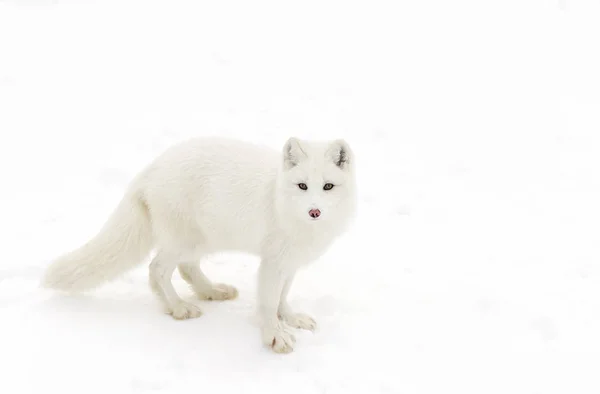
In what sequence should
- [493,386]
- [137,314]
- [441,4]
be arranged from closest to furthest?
[493,386], [137,314], [441,4]

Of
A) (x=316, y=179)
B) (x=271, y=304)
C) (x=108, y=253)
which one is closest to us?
(x=316, y=179)

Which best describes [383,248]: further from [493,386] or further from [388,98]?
[388,98]

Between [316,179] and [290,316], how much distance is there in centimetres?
103

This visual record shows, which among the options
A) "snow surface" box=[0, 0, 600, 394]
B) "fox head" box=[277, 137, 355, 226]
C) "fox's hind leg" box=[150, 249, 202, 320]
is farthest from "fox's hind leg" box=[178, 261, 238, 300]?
"fox head" box=[277, 137, 355, 226]

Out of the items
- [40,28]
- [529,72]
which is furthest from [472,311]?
[40,28]

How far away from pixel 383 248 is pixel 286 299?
42.3 inches

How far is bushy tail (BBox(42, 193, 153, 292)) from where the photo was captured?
347cm

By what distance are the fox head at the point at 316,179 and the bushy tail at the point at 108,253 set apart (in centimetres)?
94

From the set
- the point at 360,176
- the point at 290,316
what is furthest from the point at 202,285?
the point at 360,176

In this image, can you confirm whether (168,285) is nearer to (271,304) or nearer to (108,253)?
(108,253)

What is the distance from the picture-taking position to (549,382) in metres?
3.08

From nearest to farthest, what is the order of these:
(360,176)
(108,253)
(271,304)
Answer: (271,304)
(108,253)
(360,176)

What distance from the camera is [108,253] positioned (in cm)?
346

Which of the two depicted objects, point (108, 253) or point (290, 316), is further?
point (290, 316)
